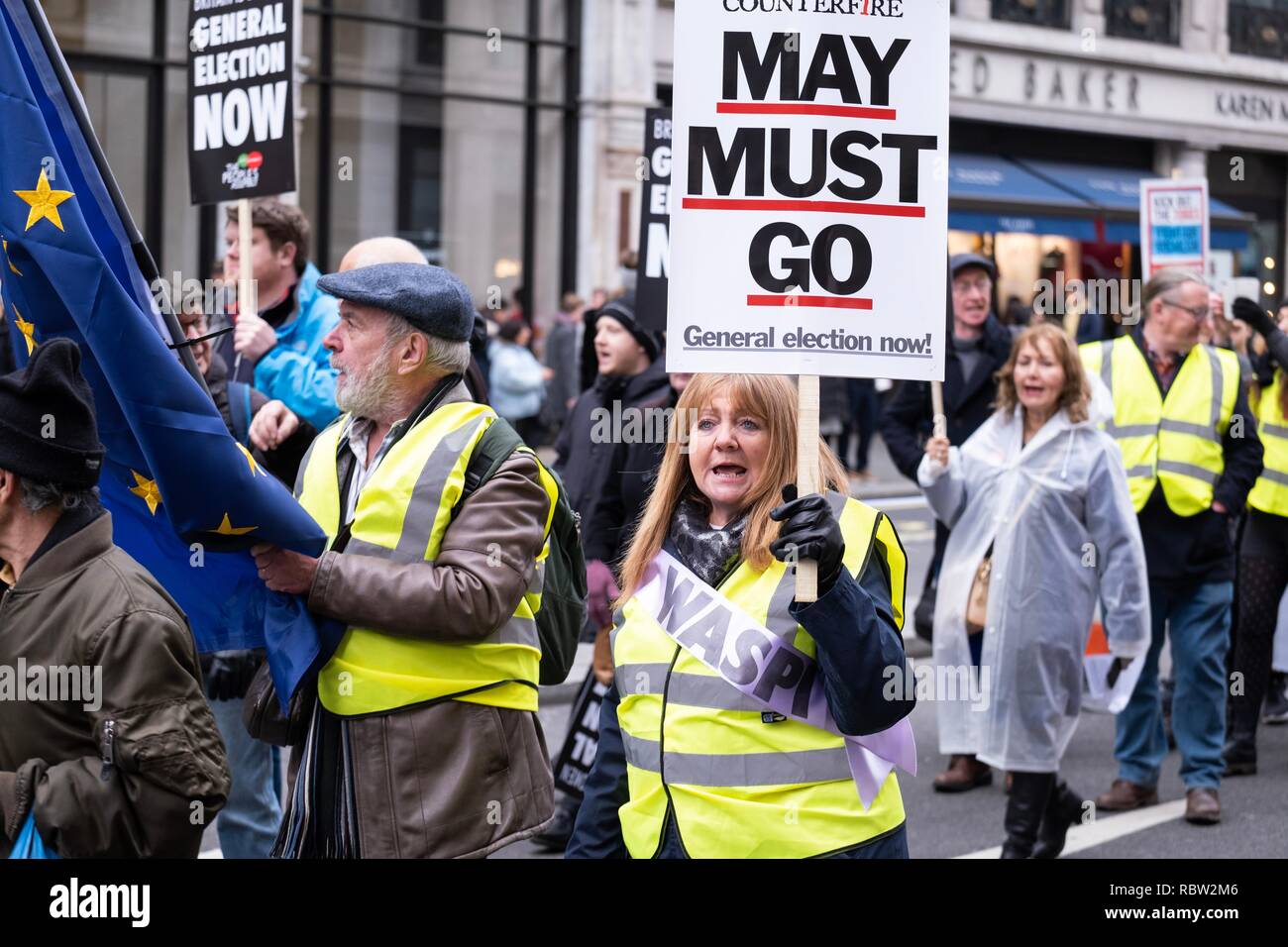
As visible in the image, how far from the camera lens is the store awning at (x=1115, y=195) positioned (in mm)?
27516

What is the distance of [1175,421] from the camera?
297 inches

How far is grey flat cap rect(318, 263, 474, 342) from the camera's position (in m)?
3.86

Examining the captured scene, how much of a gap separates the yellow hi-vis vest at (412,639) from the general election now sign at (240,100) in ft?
9.24

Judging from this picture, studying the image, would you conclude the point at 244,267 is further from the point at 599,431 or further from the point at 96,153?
the point at 96,153

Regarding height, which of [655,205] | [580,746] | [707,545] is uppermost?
[655,205]

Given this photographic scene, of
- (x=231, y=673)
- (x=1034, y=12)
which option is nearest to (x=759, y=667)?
(x=231, y=673)

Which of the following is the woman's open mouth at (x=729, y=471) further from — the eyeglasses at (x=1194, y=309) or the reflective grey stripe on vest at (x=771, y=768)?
the eyeglasses at (x=1194, y=309)

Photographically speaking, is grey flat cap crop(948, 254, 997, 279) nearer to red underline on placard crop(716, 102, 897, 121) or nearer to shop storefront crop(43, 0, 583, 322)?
red underline on placard crop(716, 102, 897, 121)

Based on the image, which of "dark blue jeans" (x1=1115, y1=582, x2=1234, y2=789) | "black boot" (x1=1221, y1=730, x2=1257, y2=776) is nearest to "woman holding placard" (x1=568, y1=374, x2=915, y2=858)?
"dark blue jeans" (x1=1115, y1=582, x2=1234, y2=789)

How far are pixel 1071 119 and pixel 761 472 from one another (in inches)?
1011

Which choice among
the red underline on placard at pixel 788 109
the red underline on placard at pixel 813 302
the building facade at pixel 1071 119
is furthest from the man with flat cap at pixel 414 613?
the building facade at pixel 1071 119

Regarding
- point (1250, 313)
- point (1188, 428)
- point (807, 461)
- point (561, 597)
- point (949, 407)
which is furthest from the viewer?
point (949, 407)

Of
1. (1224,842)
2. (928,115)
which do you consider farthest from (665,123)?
(928,115)

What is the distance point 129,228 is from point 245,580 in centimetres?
73
